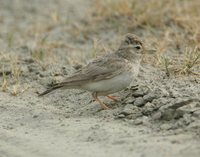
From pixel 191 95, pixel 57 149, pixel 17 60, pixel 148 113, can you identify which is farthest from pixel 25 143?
pixel 17 60

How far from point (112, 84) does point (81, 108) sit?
701mm

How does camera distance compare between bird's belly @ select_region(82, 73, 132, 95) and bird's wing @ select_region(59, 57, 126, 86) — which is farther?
bird's wing @ select_region(59, 57, 126, 86)

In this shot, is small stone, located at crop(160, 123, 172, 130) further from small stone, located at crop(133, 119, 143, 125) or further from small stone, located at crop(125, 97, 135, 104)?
small stone, located at crop(125, 97, 135, 104)

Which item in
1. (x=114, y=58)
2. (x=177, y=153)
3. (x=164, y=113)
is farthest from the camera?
(x=114, y=58)

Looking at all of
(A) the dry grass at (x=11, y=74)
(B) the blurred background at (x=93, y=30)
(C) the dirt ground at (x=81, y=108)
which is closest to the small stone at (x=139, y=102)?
(C) the dirt ground at (x=81, y=108)

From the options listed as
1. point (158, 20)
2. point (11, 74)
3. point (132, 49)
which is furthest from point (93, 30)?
point (132, 49)

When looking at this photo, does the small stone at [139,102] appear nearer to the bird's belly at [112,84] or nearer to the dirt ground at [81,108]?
the dirt ground at [81,108]

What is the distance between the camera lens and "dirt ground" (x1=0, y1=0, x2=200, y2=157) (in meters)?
7.29

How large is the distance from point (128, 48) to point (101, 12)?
13.6ft

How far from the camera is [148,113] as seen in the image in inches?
321

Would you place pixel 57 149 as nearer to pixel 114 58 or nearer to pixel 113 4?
pixel 114 58

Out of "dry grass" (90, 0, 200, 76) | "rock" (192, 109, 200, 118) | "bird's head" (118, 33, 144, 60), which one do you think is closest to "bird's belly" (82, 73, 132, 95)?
"bird's head" (118, 33, 144, 60)

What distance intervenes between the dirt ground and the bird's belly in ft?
0.73

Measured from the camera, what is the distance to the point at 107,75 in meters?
8.79
